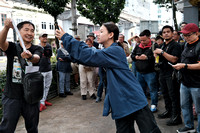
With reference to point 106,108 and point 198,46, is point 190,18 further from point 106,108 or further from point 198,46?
point 106,108

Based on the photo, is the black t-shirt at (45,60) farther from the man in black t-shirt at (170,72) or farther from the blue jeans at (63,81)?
the man in black t-shirt at (170,72)

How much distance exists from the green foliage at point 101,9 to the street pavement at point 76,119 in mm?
5692

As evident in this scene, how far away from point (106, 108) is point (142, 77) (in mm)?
3229

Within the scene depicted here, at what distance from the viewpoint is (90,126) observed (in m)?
4.35

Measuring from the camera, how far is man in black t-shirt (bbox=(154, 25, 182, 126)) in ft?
13.2

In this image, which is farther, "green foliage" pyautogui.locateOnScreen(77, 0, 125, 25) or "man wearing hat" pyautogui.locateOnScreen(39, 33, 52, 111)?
"green foliage" pyautogui.locateOnScreen(77, 0, 125, 25)

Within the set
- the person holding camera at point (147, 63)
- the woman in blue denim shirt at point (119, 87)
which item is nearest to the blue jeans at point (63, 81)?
the person holding camera at point (147, 63)

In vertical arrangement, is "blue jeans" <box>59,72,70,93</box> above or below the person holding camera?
A: below

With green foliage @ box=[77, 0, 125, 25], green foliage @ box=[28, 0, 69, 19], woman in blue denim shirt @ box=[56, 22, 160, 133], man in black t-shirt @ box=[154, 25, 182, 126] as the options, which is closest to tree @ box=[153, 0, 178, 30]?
green foliage @ box=[77, 0, 125, 25]

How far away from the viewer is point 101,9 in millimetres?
10258

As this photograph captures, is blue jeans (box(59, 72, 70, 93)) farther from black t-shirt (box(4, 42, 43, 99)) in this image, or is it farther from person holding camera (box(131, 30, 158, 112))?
black t-shirt (box(4, 42, 43, 99))

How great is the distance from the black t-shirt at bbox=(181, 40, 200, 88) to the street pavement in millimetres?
1204

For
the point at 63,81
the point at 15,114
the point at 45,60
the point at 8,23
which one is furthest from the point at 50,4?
the point at 15,114

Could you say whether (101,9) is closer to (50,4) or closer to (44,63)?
(50,4)
